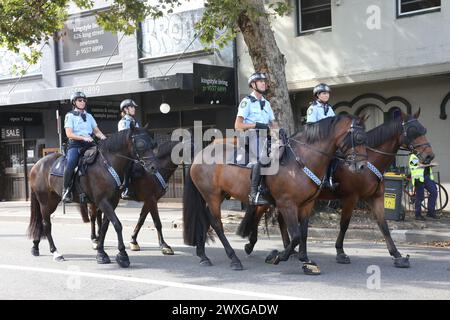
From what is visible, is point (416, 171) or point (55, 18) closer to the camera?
point (416, 171)

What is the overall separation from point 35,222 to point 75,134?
195 cm

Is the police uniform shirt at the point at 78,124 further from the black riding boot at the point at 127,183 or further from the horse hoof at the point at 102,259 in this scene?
the horse hoof at the point at 102,259

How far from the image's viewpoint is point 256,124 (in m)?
7.36

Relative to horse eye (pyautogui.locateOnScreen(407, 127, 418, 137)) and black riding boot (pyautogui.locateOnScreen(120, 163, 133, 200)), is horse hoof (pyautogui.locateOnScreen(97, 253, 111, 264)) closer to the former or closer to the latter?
black riding boot (pyautogui.locateOnScreen(120, 163, 133, 200))

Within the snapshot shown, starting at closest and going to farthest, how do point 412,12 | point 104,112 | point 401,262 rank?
point 401,262
point 412,12
point 104,112

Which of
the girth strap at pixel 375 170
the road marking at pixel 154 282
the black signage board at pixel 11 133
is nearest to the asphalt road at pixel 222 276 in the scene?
the road marking at pixel 154 282

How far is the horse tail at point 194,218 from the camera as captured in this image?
8016 mm

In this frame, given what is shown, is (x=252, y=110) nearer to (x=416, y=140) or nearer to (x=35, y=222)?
(x=416, y=140)

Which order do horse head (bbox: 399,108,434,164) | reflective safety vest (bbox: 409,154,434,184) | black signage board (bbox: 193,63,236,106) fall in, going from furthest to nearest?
black signage board (bbox: 193,63,236,106) < reflective safety vest (bbox: 409,154,434,184) < horse head (bbox: 399,108,434,164)

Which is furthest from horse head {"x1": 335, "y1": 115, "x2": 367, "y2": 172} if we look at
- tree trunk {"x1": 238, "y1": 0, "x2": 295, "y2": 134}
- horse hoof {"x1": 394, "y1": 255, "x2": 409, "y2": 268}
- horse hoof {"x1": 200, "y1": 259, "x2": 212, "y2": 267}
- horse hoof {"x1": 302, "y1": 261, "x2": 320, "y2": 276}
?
tree trunk {"x1": 238, "y1": 0, "x2": 295, "y2": 134}

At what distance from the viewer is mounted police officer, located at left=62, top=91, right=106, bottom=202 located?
27.6 feet

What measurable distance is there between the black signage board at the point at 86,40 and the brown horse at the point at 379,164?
473 inches

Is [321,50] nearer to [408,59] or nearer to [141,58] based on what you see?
[408,59]

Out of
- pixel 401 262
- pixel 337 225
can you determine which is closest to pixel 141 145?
pixel 401 262
